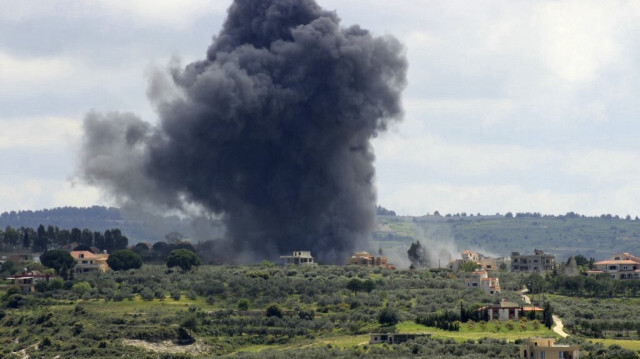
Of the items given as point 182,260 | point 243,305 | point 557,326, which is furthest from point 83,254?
point 557,326

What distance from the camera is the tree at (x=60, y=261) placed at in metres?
186

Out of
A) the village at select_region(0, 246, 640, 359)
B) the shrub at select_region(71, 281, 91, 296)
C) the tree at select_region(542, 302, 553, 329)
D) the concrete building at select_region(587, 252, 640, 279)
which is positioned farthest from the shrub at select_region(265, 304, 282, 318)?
the concrete building at select_region(587, 252, 640, 279)

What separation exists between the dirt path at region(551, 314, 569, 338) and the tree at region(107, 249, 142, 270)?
7195 centimetres

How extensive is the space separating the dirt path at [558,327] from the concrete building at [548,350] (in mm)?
16261

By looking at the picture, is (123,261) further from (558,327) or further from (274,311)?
(558,327)

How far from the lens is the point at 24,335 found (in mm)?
140750

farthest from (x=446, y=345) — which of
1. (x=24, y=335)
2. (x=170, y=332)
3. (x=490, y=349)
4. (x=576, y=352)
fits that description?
(x=24, y=335)

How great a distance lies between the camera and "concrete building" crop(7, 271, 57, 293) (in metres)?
170

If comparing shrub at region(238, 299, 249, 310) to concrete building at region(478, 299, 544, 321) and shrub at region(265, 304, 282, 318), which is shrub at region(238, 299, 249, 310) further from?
concrete building at region(478, 299, 544, 321)

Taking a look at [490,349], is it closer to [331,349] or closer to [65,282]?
[331,349]

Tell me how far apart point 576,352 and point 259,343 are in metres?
39.3

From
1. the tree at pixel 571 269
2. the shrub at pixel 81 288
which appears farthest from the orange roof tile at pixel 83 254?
the tree at pixel 571 269

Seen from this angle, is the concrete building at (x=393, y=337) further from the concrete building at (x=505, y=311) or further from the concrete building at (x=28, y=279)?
the concrete building at (x=28, y=279)

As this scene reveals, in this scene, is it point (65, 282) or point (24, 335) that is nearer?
point (24, 335)
